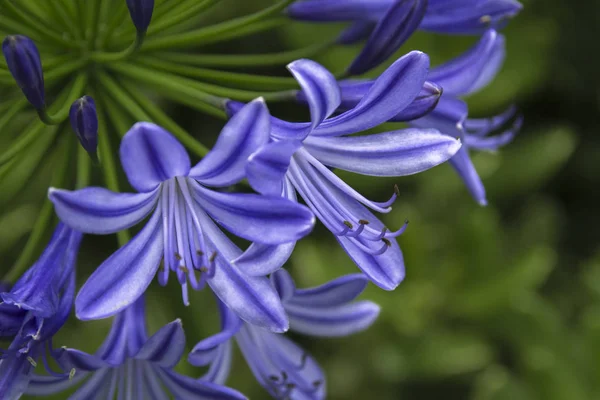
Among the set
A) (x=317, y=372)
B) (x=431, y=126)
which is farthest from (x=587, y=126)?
(x=317, y=372)

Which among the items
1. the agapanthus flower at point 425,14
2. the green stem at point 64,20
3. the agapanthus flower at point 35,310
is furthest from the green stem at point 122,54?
the agapanthus flower at point 425,14

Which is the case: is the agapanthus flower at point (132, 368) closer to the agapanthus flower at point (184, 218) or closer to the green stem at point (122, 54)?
the agapanthus flower at point (184, 218)

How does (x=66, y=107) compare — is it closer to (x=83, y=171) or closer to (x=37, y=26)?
(x=83, y=171)

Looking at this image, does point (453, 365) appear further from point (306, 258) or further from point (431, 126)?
point (431, 126)

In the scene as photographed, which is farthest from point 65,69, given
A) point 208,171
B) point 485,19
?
point 485,19

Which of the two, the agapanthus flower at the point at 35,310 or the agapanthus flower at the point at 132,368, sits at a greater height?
the agapanthus flower at the point at 35,310
